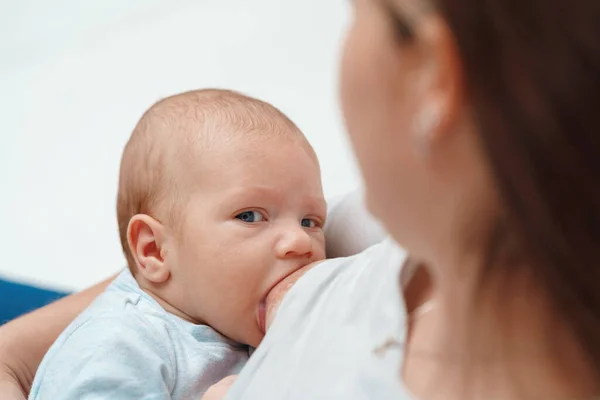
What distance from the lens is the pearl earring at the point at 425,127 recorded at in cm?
36

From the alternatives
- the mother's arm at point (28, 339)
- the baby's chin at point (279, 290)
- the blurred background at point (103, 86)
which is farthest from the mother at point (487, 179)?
the blurred background at point (103, 86)

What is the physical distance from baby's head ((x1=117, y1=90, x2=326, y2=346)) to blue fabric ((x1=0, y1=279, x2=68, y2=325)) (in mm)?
351

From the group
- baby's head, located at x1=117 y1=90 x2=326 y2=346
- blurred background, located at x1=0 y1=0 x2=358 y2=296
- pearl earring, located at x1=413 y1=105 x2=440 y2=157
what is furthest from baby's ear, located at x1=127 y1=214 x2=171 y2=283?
blurred background, located at x1=0 y1=0 x2=358 y2=296

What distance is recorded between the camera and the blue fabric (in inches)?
43.7

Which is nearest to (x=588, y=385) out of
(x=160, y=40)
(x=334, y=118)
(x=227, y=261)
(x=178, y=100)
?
(x=227, y=261)

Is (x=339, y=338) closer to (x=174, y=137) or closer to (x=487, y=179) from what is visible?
(x=487, y=179)

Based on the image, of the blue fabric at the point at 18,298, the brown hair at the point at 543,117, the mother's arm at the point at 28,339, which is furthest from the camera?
the blue fabric at the point at 18,298

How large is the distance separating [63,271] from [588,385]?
139cm

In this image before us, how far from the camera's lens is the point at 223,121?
0.82m

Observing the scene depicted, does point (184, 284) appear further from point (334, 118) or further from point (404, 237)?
point (334, 118)

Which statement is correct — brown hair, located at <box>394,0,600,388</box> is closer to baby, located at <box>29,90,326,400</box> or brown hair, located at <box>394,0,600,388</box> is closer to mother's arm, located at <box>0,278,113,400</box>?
baby, located at <box>29,90,326,400</box>

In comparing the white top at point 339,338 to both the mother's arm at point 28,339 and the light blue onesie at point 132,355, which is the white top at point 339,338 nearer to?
the light blue onesie at point 132,355

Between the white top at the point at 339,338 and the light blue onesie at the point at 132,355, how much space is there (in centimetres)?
17

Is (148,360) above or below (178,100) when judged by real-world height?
below
